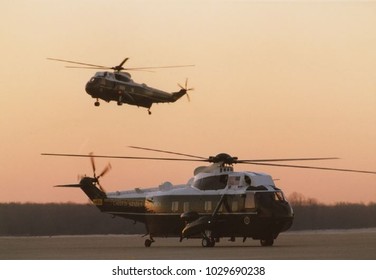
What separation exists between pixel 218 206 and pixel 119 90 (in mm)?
9889

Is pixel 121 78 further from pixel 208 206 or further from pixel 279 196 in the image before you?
pixel 279 196

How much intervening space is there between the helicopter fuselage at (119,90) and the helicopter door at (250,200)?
955cm

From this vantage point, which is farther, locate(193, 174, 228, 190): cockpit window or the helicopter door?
locate(193, 174, 228, 190): cockpit window

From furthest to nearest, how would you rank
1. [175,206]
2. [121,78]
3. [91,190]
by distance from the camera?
[121,78]
[91,190]
[175,206]

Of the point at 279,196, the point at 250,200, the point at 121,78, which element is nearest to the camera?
the point at 250,200

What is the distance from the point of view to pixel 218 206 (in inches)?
1716

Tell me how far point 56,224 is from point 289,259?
46.0m

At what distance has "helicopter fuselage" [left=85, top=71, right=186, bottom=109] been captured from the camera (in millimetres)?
50250

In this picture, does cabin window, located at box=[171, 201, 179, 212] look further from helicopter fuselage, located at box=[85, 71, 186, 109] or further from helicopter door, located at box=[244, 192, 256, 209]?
helicopter fuselage, located at box=[85, 71, 186, 109]

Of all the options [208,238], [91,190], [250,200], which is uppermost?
[91,190]

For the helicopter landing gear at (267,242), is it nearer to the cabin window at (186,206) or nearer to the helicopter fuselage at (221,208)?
the helicopter fuselage at (221,208)

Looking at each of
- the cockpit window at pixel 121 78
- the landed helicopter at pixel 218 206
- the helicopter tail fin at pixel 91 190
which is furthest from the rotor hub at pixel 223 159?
the cockpit window at pixel 121 78

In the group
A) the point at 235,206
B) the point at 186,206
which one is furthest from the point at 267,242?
the point at 186,206

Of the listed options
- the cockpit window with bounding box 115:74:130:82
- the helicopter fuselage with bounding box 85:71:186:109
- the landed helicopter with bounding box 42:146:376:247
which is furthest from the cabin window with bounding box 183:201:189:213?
the cockpit window with bounding box 115:74:130:82
